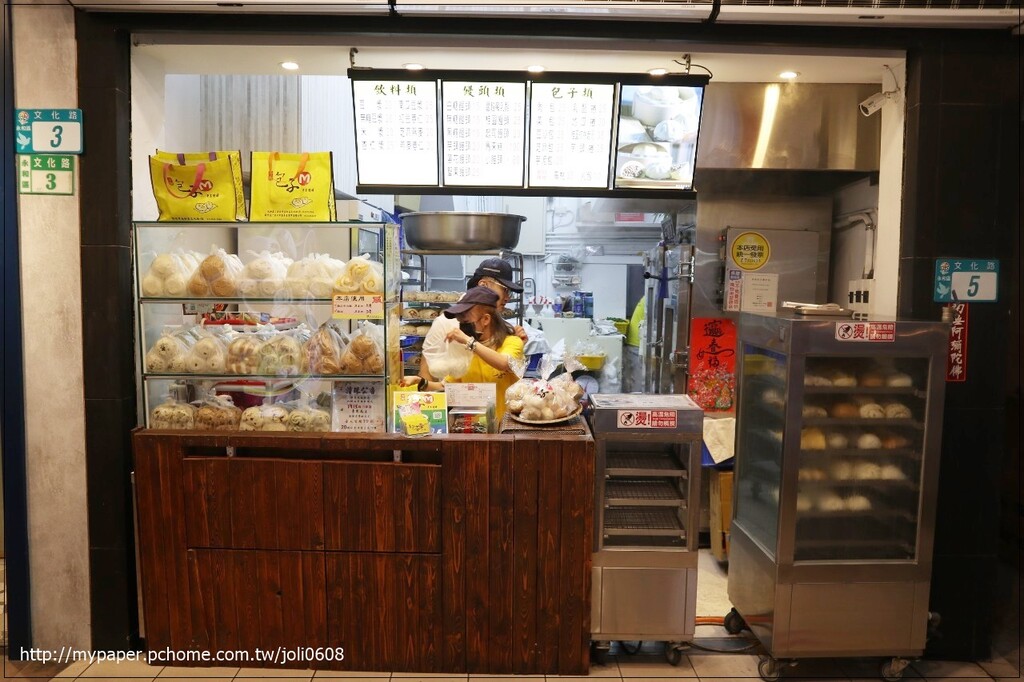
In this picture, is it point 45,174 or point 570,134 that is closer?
point 45,174

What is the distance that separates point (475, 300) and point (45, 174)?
7.76ft

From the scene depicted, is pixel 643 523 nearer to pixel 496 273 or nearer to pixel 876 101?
pixel 496 273

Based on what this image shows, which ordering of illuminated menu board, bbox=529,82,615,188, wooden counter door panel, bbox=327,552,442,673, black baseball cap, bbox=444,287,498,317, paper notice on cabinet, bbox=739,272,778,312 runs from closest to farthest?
1. wooden counter door panel, bbox=327,552,442,673
2. illuminated menu board, bbox=529,82,615,188
3. black baseball cap, bbox=444,287,498,317
4. paper notice on cabinet, bbox=739,272,778,312

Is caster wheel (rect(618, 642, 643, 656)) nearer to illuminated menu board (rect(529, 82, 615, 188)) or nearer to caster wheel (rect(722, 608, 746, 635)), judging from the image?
caster wheel (rect(722, 608, 746, 635))

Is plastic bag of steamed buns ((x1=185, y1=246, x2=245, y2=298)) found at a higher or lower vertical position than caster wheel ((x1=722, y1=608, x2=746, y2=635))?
higher

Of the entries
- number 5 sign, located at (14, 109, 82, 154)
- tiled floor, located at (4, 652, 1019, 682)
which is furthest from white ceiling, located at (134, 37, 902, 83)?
tiled floor, located at (4, 652, 1019, 682)

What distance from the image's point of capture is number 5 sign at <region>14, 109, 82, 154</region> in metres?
3.24

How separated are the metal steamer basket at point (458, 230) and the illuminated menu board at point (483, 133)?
1.03 m

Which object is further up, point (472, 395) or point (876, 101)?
point (876, 101)

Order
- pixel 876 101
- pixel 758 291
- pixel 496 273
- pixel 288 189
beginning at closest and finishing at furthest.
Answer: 1. pixel 288 189
2. pixel 876 101
3. pixel 496 273
4. pixel 758 291

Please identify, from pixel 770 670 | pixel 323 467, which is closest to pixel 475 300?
pixel 323 467

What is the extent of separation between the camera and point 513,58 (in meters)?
3.68

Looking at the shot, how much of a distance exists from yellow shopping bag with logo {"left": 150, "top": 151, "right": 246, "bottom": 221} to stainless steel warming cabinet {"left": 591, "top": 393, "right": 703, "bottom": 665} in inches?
88.7

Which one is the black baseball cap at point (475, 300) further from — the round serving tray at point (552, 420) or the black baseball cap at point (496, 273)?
the round serving tray at point (552, 420)
